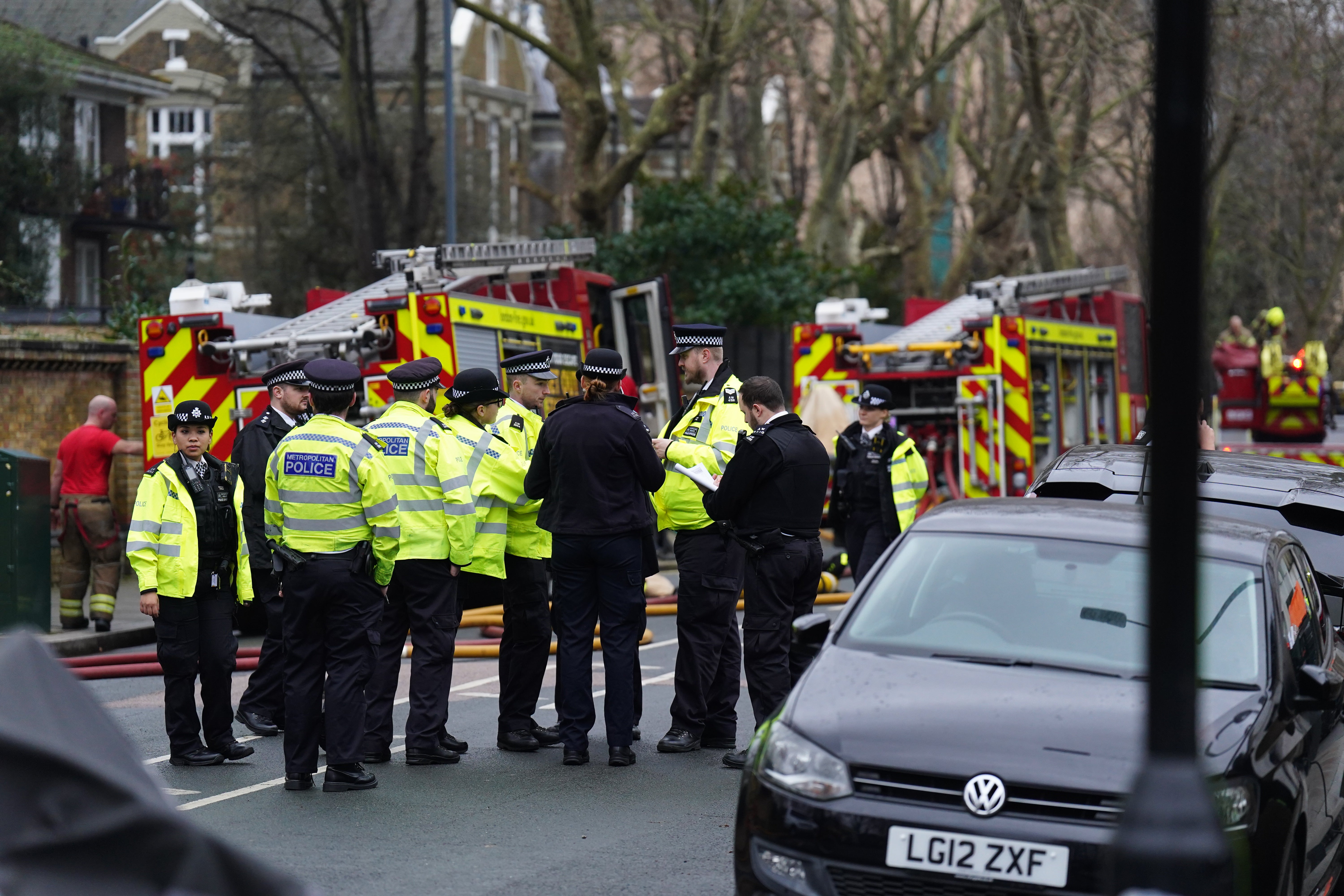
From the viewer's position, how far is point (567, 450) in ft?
26.2

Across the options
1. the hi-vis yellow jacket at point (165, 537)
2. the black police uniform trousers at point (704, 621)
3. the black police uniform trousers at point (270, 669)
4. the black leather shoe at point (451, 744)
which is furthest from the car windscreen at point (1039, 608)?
the black police uniform trousers at point (270, 669)

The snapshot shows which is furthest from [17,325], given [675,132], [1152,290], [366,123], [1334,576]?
[1152,290]

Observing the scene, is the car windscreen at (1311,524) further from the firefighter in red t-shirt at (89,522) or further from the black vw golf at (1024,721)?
the firefighter in red t-shirt at (89,522)

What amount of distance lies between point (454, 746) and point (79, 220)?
27.3m

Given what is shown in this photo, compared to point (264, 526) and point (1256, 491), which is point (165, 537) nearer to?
point (264, 526)

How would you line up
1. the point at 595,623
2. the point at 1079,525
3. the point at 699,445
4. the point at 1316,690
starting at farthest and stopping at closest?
Answer: 1. the point at 699,445
2. the point at 595,623
3. the point at 1079,525
4. the point at 1316,690

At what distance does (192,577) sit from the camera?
7910 mm

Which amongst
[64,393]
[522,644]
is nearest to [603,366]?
[522,644]

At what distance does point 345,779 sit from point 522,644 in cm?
131

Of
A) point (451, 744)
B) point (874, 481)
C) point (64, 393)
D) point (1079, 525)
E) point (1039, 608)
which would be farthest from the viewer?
point (64, 393)

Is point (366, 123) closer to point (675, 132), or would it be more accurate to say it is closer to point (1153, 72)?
point (675, 132)

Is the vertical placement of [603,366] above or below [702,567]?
above

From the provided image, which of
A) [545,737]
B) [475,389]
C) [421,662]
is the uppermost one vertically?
[475,389]

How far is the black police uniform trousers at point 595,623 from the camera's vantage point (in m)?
7.96
